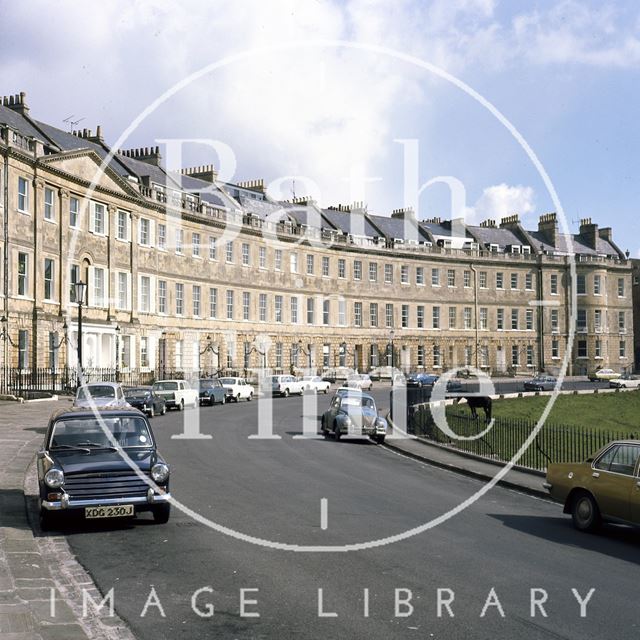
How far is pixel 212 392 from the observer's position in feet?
155

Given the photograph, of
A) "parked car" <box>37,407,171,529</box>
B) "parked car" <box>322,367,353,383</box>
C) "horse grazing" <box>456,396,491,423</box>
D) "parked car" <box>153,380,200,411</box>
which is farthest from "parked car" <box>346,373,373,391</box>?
"parked car" <box>37,407,171,529</box>

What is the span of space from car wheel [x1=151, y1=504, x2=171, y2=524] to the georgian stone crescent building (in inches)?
1499

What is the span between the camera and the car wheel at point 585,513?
13273 mm

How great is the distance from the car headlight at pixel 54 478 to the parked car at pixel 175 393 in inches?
1170

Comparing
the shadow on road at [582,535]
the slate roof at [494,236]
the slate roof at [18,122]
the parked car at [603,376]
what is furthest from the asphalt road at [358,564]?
the slate roof at [494,236]

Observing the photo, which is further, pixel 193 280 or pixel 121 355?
pixel 193 280

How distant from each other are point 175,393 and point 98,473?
3068cm

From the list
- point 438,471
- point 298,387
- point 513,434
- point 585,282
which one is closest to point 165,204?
point 298,387

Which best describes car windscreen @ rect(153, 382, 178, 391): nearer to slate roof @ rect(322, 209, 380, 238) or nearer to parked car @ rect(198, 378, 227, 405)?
parked car @ rect(198, 378, 227, 405)

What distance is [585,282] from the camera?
323 ft

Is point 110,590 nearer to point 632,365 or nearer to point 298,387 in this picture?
point 298,387

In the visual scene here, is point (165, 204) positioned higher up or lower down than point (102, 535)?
higher up

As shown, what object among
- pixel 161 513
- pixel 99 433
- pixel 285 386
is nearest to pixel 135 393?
pixel 285 386

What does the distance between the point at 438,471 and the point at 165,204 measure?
155 feet
